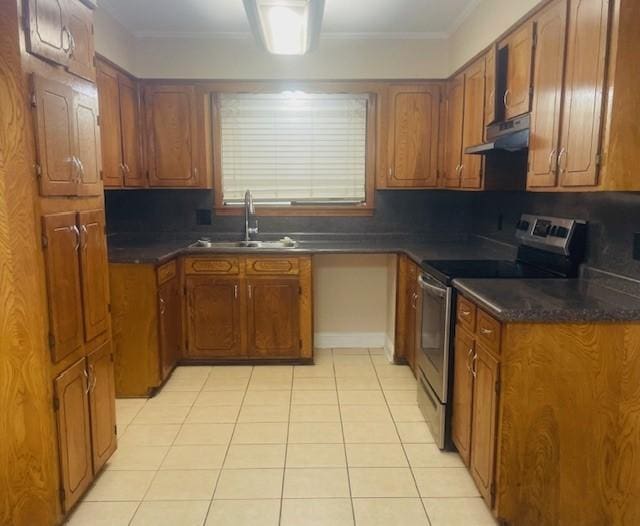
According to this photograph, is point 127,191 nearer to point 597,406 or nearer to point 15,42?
point 15,42

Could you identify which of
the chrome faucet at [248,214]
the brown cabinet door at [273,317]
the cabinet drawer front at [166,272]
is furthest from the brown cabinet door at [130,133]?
the brown cabinet door at [273,317]

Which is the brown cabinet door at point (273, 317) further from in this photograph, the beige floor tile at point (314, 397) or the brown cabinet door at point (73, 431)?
the brown cabinet door at point (73, 431)

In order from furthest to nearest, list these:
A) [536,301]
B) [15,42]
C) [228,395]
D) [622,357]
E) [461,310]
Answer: [228,395]
[461,310]
[536,301]
[622,357]
[15,42]

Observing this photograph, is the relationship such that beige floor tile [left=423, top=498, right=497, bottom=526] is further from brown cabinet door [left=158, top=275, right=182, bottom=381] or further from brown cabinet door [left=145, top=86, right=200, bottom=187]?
brown cabinet door [left=145, top=86, right=200, bottom=187]

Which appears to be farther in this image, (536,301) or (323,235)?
(323,235)

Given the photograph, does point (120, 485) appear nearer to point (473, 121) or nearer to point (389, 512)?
point (389, 512)

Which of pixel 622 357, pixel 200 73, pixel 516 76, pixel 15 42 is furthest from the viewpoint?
pixel 200 73

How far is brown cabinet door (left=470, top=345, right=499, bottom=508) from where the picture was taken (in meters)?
1.88

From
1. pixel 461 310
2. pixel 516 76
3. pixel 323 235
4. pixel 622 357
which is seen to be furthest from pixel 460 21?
pixel 622 357

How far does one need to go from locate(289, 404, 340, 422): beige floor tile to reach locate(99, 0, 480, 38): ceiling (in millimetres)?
2526

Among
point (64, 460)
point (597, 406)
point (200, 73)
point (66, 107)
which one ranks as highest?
point (200, 73)

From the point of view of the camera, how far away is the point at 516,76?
250 cm

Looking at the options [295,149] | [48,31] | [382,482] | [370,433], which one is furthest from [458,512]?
[295,149]

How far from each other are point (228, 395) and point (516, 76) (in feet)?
8.31
